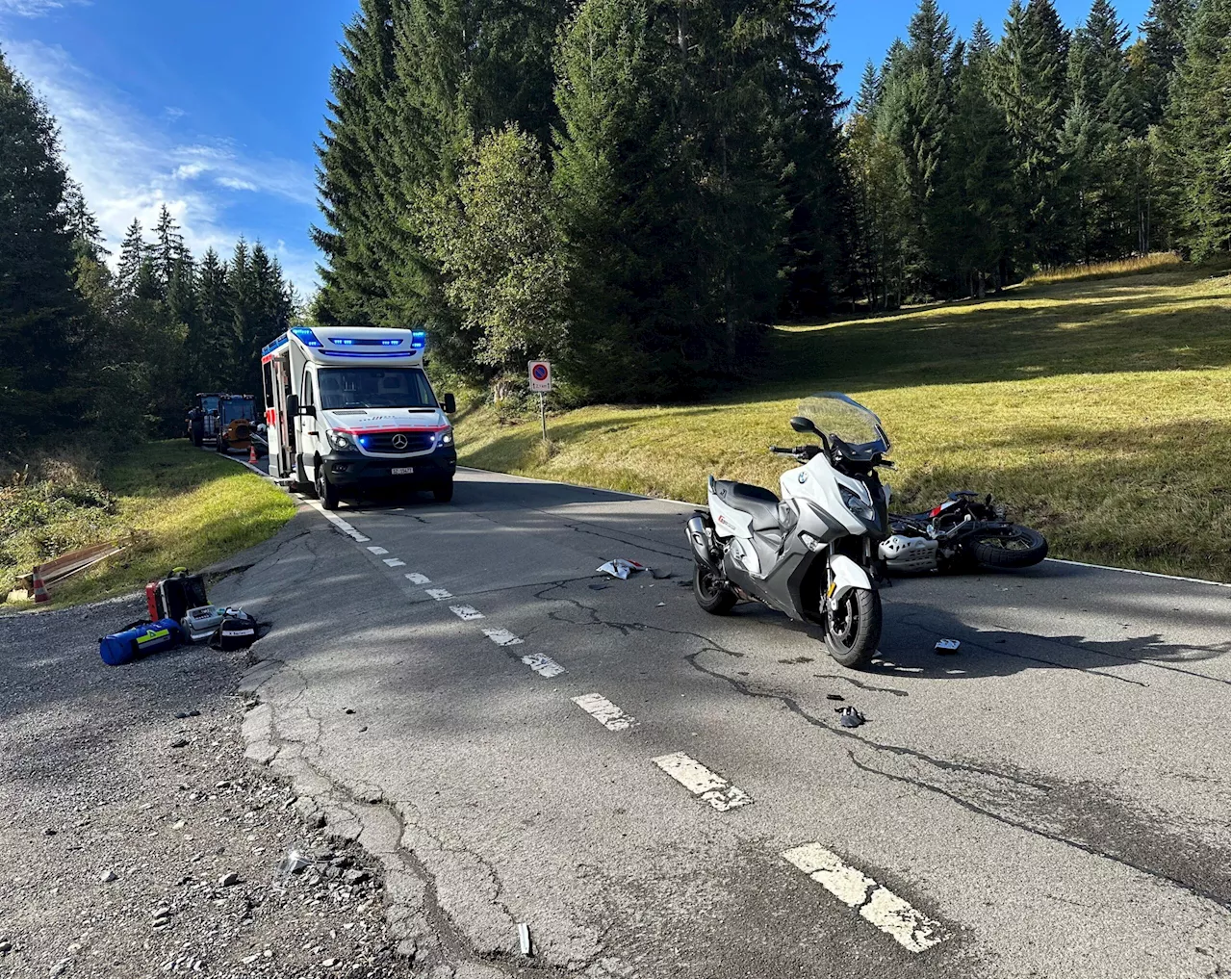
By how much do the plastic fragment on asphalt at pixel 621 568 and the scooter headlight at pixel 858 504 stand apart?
3.42 meters

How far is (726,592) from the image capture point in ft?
21.3

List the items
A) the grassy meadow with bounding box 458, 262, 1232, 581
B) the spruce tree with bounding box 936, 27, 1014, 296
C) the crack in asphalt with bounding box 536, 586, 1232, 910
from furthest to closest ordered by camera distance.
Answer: the spruce tree with bounding box 936, 27, 1014, 296 → the grassy meadow with bounding box 458, 262, 1232, 581 → the crack in asphalt with bounding box 536, 586, 1232, 910

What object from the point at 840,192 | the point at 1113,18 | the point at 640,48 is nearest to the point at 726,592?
the point at 640,48

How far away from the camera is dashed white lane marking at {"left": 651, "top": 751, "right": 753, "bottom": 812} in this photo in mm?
3510

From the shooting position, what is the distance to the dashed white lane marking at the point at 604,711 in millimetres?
4414

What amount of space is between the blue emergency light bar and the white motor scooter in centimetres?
1139

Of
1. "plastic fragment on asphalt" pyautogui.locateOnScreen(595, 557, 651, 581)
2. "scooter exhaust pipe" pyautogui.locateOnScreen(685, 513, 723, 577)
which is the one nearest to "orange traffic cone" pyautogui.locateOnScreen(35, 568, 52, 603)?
"plastic fragment on asphalt" pyautogui.locateOnScreen(595, 557, 651, 581)

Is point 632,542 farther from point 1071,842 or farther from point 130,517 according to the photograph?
point 130,517

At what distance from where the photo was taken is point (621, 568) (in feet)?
27.0

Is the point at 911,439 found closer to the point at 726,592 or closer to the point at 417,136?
the point at 726,592

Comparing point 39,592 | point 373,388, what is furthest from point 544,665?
point 373,388

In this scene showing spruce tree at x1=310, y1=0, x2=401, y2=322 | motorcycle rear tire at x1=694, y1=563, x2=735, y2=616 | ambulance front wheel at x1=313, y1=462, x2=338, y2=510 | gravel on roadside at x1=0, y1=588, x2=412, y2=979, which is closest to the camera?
gravel on roadside at x1=0, y1=588, x2=412, y2=979

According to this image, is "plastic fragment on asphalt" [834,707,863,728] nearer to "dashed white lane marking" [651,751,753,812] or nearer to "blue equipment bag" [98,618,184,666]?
"dashed white lane marking" [651,751,753,812]

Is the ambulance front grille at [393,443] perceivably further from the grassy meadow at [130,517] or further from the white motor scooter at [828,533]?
the white motor scooter at [828,533]
